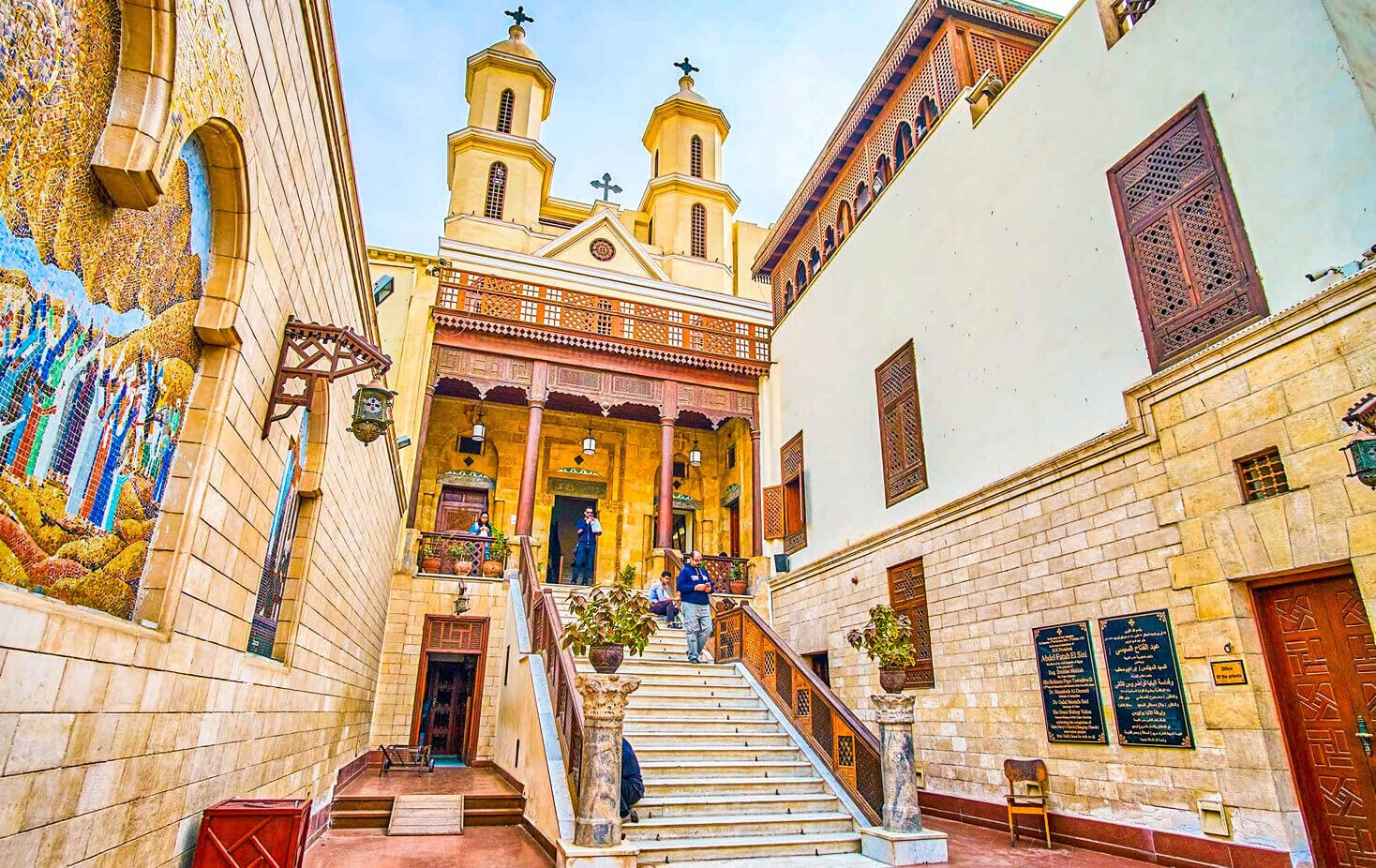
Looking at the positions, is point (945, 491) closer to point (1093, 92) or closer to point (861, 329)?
point (861, 329)

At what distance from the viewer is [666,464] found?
52.6 feet

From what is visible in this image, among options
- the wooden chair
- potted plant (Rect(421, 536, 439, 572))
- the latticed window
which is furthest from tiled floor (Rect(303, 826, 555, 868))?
the latticed window

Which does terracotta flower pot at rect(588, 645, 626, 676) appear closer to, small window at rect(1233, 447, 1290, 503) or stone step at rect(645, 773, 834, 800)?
stone step at rect(645, 773, 834, 800)

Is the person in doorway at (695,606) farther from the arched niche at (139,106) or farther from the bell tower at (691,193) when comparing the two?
the bell tower at (691,193)

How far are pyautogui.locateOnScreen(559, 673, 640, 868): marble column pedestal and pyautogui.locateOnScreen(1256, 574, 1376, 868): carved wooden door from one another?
4.90 metres

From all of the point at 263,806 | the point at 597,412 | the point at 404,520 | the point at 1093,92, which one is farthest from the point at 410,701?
the point at 1093,92

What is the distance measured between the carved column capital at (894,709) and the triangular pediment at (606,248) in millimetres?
15099

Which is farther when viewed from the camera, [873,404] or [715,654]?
[873,404]

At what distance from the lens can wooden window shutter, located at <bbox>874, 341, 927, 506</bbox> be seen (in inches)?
416

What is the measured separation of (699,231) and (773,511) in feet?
34.7

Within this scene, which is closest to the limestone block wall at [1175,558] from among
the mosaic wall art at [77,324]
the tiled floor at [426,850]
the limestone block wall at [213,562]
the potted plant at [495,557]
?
the tiled floor at [426,850]

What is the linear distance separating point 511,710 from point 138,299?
813cm

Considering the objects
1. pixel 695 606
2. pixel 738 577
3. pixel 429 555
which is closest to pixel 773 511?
pixel 738 577

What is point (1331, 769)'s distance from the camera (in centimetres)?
529
